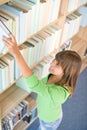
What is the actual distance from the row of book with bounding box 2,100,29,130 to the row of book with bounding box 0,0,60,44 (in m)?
0.74

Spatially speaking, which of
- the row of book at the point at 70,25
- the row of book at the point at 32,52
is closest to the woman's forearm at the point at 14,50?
the row of book at the point at 32,52

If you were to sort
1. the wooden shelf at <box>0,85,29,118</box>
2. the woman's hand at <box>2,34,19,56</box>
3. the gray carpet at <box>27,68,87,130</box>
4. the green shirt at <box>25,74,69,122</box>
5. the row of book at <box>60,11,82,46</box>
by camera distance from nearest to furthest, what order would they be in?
1. the woman's hand at <box>2,34,19,56</box>
2. the green shirt at <box>25,74,69,122</box>
3. the wooden shelf at <box>0,85,29,118</box>
4. the row of book at <box>60,11,82,46</box>
5. the gray carpet at <box>27,68,87,130</box>

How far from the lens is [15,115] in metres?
2.09

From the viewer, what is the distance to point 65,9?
6.53ft

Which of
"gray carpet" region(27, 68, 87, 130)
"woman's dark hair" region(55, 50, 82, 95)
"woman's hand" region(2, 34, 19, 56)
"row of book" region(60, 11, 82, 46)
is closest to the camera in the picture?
"woman's hand" region(2, 34, 19, 56)

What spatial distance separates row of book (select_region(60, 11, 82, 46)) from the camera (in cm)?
223

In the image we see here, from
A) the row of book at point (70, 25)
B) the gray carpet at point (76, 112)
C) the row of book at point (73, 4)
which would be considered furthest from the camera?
the gray carpet at point (76, 112)

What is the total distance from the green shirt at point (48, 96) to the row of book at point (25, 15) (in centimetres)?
37

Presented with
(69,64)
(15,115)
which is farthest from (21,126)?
(69,64)

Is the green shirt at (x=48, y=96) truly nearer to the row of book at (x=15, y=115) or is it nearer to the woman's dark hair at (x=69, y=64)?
the woman's dark hair at (x=69, y=64)

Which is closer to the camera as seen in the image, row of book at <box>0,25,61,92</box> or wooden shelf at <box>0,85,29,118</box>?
row of book at <box>0,25,61,92</box>

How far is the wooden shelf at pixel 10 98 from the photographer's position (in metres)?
1.96

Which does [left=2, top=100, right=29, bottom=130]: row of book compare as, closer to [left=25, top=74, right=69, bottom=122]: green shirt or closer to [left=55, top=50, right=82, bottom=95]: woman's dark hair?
[left=25, top=74, right=69, bottom=122]: green shirt

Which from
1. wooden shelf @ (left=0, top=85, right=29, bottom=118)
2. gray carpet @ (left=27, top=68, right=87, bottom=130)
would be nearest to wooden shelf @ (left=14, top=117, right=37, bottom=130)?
gray carpet @ (left=27, top=68, right=87, bottom=130)
